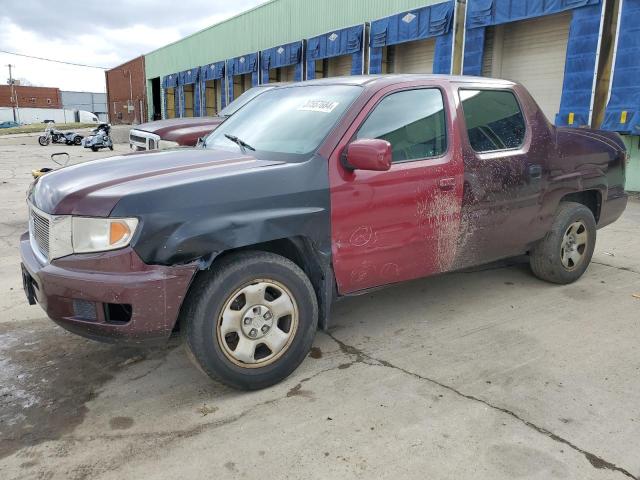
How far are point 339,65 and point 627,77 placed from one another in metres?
12.2

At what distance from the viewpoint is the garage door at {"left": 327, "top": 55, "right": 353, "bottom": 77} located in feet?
65.7

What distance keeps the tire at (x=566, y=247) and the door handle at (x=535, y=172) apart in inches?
21.8

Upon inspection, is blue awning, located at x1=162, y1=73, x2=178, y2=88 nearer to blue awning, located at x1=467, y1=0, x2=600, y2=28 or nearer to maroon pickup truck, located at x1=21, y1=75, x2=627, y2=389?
blue awning, located at x1=467, y1=0, x2=600, y2=28

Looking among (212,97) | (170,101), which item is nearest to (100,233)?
(212,97)

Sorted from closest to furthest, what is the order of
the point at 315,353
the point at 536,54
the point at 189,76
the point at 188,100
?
the point at 315,353 < the point at 536,54 < the point at 189,76 < the point at 188,100

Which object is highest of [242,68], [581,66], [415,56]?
[242,68]

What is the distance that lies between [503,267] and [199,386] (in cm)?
357

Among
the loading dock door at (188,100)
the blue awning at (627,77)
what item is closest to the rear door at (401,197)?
the blue awning at (627,77)

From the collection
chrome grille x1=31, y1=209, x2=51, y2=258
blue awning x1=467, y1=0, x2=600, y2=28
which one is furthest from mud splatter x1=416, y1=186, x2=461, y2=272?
blue awning x1=467, y1=0, x2=600, y2=28

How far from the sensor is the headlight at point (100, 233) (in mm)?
2631

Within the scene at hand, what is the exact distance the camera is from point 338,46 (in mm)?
18969

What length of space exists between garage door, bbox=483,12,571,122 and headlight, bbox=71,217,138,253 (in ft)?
39.4

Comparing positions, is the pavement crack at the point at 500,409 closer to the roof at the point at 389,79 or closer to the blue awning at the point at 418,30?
the roof at the point at 389,79

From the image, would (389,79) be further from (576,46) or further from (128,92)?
(128,92)
